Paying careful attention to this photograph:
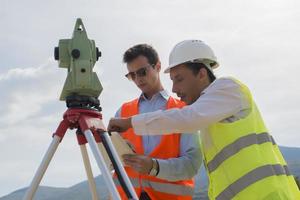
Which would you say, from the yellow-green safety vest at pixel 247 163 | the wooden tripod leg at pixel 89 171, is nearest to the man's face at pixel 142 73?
the wooden tripod leg at pixel 89 171

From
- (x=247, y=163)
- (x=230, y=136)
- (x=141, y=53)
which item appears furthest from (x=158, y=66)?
(x=247, y=163)

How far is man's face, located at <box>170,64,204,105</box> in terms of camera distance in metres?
4.06

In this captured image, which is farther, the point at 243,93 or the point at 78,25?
the point at 78,25

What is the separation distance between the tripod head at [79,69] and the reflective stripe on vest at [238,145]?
1.12 m

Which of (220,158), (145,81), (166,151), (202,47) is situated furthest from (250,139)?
(145,81)

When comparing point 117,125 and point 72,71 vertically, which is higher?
point 72,71

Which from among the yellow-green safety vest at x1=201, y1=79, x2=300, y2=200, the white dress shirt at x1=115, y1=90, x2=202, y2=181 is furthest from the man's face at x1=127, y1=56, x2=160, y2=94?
the yellow-green safety vest at x1=201, y1=79, x2=300, y2=200

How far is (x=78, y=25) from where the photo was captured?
429 centimetres

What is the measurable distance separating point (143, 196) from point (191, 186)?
21.3 inches

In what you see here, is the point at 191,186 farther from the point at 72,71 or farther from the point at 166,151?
the point at 72,71

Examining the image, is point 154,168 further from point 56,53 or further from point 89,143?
point 56,53

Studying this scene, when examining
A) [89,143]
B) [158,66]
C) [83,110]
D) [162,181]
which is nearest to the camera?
[89,143]

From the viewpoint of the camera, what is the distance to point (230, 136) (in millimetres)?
3627

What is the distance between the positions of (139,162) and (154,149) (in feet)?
1.60
